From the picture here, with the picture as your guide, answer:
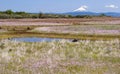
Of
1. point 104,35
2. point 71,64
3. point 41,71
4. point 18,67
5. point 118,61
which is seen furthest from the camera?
point 104,35

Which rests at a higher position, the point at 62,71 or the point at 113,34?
the point at 62,71

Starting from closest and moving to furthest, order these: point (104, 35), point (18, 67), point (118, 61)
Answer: point (18, 67)
point (118, 61)
point (104, 35)

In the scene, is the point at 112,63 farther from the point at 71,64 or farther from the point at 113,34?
the point at 113,34

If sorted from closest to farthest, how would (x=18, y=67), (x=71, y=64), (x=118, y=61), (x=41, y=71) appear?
(x=41, y=71) → (x=18, y=67) → (x=71, y=64) → (x=118, y=61)

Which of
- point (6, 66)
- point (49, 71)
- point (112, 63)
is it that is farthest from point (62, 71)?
point (112, 63)

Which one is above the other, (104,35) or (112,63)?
(112,63)

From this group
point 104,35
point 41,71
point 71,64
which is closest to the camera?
point 41,71

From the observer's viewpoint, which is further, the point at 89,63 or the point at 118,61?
the point at 118,61

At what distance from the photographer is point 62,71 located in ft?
53.2

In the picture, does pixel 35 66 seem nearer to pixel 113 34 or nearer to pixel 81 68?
pixel 81 68

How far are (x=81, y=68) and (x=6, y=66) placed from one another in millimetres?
4016

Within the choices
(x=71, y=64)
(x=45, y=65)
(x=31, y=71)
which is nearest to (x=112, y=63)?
(x=71, y=64)

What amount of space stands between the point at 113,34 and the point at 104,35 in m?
1.78

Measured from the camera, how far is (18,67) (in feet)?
55.7
